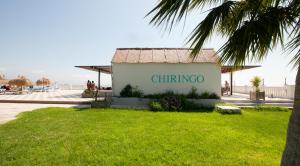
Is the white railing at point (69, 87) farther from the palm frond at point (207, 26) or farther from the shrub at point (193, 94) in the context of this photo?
the palm frond at point (207, 26)

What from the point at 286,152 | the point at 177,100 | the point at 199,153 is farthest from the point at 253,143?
the point at 177,100

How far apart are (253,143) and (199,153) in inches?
78.7

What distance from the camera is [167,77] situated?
18.1 m

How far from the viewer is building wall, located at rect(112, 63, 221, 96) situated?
1800cm

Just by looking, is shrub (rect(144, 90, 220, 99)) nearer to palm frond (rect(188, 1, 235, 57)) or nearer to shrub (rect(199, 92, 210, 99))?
shrub (rect(199, 92, 210, 99))

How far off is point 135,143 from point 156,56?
1278cm

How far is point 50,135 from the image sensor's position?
765cm

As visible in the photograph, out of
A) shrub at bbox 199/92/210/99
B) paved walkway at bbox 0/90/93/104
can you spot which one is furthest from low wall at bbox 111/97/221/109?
paved walkway at bbox 0/90/93/104

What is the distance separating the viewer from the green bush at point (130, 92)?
699 inches

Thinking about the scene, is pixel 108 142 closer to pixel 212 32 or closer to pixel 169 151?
pixel 169 151

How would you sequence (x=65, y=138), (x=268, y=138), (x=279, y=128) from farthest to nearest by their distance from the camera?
(x=279, y=128), (x=268, y=138), (x=65, y=138)

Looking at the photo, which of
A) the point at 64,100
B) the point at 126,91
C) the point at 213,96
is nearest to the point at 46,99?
the point at 64,100

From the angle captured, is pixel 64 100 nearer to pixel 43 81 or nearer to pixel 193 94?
pixel 193 94

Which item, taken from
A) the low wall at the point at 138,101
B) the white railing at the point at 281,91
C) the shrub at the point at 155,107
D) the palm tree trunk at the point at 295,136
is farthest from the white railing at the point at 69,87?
the palm tree trunk at the point at 295,136
